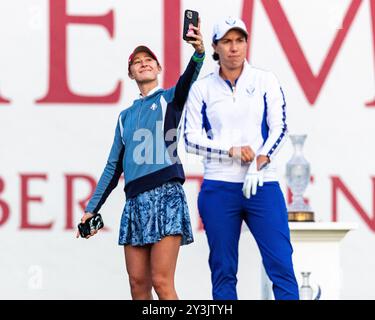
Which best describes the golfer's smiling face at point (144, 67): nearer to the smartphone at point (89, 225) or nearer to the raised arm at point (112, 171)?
the raised arm at point (112, 171)

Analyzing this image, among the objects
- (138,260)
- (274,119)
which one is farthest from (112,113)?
(274,119)

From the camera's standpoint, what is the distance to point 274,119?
601cm

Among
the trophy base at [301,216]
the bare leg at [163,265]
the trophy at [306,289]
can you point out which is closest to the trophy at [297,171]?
the trophy base at [301,216]

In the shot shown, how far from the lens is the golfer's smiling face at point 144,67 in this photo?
20.3 feet

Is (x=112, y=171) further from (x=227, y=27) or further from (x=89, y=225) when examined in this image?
(x=227, y=27)

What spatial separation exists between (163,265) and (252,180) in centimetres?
51

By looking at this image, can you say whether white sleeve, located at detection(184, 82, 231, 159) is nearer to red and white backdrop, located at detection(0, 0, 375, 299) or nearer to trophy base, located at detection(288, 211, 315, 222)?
trophy base, located at detection(288, 211, 315, 222)

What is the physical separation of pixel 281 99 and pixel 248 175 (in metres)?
0.36

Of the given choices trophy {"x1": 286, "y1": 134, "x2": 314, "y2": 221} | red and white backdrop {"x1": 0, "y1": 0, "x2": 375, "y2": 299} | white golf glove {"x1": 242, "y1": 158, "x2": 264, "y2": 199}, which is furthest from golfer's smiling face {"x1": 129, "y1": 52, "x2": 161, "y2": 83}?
red and white backdrop {"x1": 0, "y1": 0, "x2": 375, "y2": 299}

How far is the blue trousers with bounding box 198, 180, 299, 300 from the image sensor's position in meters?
5.98

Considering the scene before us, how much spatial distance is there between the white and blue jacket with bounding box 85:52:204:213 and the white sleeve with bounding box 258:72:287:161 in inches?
12.1

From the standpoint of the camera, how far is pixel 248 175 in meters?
5.92
